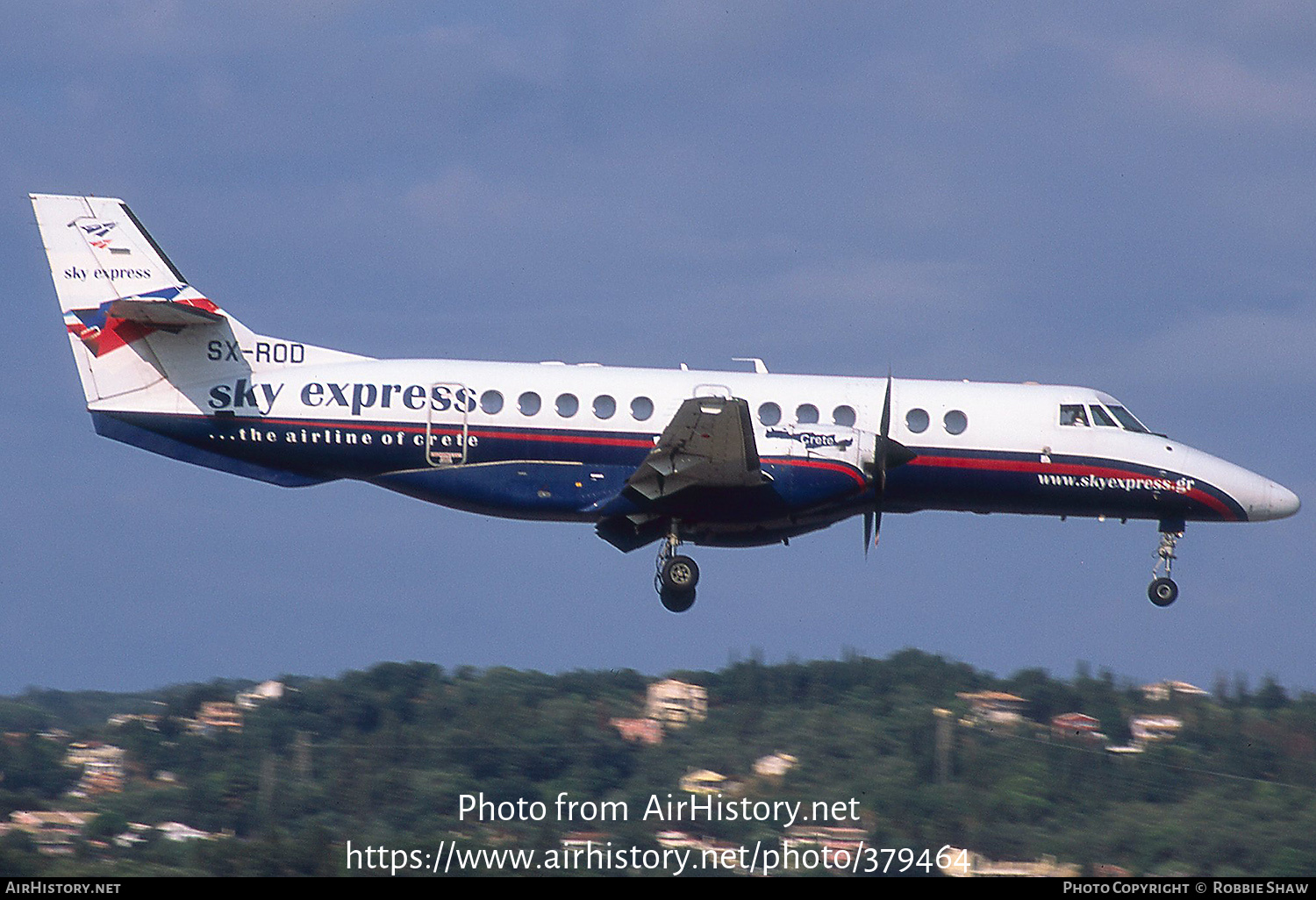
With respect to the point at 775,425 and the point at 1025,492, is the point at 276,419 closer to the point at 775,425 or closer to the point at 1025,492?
the point at 775,425

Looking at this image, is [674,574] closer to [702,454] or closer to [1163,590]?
[702,454]

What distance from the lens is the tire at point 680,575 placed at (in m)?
25.3

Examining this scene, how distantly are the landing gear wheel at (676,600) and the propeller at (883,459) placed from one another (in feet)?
10.0

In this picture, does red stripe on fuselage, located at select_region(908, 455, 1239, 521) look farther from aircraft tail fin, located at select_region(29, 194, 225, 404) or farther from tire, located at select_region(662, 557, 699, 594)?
aircraft tail fin, located at select_region(29, 194, 225, 404)

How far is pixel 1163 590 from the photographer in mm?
27750

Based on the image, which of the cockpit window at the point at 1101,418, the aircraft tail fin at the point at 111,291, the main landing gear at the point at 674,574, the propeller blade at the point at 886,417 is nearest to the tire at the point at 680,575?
the main landing gear at the point at 674,574

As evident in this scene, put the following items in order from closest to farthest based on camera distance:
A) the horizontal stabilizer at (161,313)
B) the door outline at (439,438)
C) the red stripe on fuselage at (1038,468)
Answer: the horizontal stabilizer at (161,313) → the door outline at (439,438) → the red stripe on fuselage at (1038,468)

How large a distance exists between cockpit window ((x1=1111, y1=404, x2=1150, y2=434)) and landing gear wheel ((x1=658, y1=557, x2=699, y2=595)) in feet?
26.8

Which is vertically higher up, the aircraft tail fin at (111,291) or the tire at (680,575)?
the aircraft tail fin at (111,291)

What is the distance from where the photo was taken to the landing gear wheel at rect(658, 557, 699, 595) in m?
25.3

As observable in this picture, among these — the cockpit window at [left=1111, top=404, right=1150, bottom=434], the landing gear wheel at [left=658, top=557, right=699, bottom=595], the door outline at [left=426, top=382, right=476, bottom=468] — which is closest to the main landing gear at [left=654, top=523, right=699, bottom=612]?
the landing gear wheel at [left=658, top=557, right=699, bottom=595]

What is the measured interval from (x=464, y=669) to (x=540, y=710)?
5.87m

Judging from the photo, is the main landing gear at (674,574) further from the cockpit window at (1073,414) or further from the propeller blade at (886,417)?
the cockpit window at (1073,414)

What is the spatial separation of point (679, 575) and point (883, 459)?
3854mm
